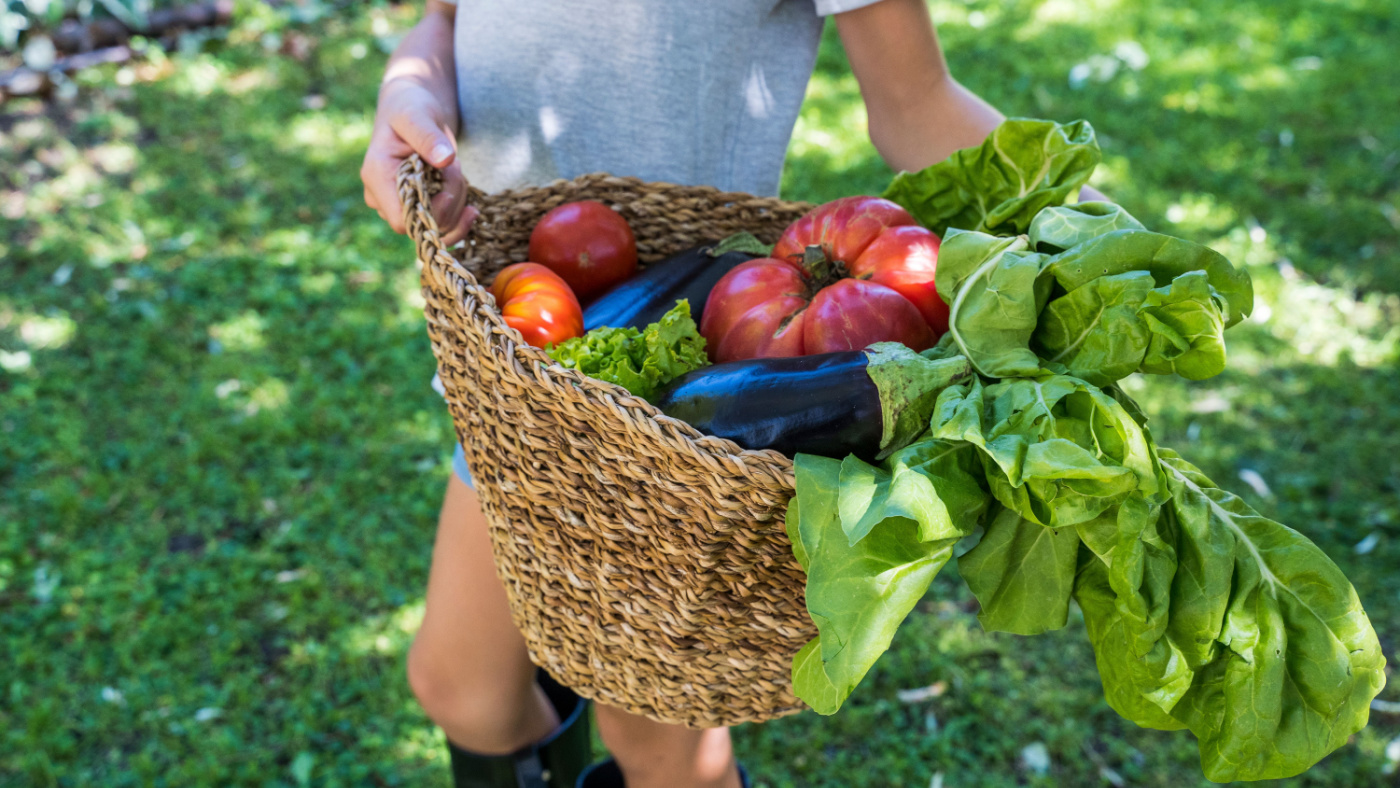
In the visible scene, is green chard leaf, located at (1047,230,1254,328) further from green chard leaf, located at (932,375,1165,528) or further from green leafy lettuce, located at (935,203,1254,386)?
green chard leaf, located at (932,375,1165,528)

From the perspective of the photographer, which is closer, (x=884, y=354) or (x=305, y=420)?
(x=884, y=354)

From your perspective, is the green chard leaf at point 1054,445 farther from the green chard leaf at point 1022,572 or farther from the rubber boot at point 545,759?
the rubber boot at point 545,759

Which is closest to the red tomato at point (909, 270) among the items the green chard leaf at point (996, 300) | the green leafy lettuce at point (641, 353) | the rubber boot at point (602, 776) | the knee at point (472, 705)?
the green chard leaf at point (996, 300)

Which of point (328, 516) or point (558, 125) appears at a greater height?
point (558, 125)

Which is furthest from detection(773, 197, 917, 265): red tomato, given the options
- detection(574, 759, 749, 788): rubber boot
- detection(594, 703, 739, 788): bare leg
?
detection(574, 759, 749, 788): rubber boot

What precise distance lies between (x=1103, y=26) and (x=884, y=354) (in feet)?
19.5

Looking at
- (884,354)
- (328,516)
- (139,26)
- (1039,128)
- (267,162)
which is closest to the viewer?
(884,354)

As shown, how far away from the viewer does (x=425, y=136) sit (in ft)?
4.95

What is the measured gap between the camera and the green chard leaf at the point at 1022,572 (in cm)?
116

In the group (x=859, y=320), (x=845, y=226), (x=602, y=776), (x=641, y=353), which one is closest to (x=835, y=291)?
(x=859, y=320)

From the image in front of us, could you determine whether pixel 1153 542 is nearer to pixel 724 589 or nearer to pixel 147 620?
pixel 724 589

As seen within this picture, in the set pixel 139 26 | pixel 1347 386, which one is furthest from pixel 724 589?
pixel 139 26

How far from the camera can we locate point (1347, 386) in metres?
3.90

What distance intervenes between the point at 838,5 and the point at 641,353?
26.7 inches
